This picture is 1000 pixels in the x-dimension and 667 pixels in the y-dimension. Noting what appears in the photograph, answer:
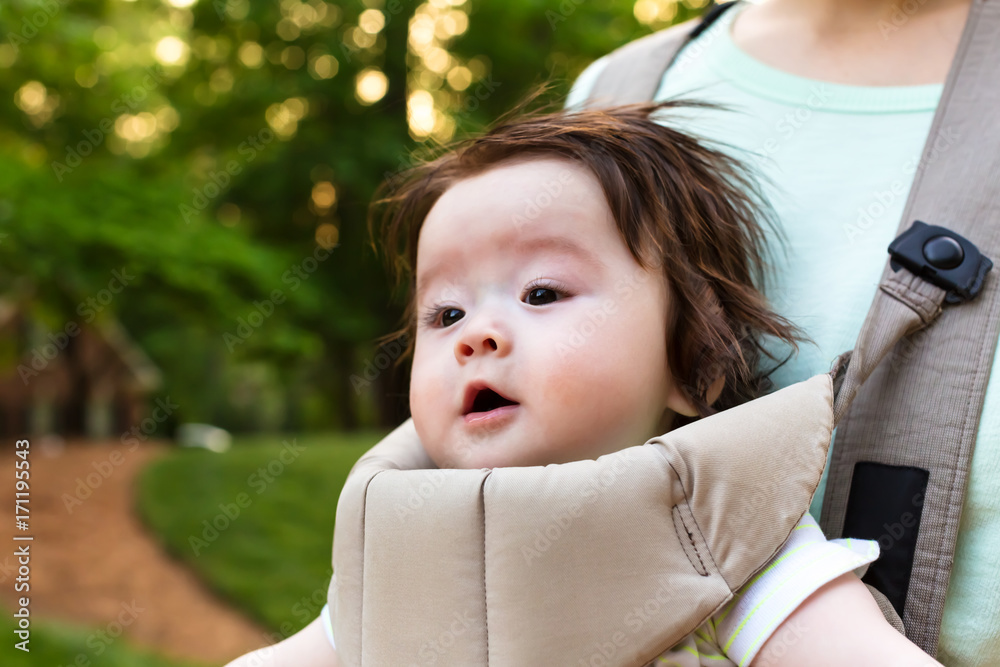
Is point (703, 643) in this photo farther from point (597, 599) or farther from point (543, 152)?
point (543, 152)

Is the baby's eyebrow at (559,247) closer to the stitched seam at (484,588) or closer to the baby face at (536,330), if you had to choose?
the baby face at (536,330)

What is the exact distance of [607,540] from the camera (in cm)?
115

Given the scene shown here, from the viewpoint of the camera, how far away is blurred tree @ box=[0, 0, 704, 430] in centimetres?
692

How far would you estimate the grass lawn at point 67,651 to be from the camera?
20.3ft

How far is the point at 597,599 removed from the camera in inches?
45.3

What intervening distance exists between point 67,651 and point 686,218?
6.48 m

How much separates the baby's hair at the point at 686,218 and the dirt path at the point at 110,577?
637 centimetres

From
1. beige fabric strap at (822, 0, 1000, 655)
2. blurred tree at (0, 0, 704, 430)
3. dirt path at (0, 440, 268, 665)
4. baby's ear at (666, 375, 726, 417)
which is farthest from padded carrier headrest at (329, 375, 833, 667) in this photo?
dirt path at (0, 440, 268, 665)

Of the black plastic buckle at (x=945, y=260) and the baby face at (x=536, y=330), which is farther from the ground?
the black plastic buckle at (x=945, y=260)

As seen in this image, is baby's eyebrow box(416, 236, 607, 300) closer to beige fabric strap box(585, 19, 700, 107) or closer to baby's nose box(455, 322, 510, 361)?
baby's nose box(455, 322, 510, 361)

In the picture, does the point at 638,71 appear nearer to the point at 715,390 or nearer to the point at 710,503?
the point at 715,390

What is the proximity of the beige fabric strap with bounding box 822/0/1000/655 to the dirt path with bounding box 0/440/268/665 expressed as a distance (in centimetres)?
663

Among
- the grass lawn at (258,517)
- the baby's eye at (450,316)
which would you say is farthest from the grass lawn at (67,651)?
the baby's eye at (450,316)

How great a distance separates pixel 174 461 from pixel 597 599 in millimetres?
11602
